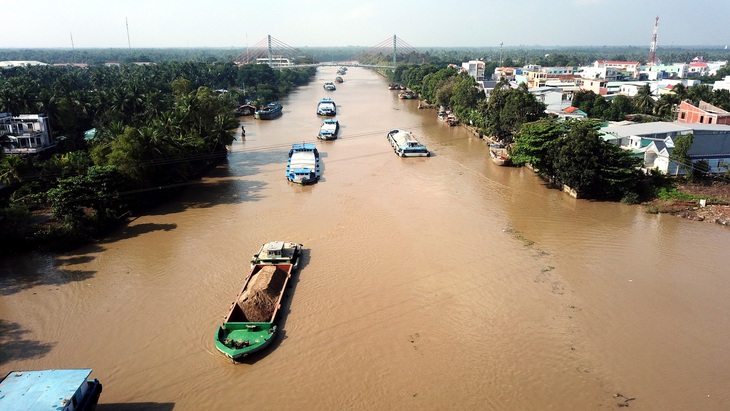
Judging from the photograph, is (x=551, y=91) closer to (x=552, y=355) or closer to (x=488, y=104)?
(x=488, y=104)

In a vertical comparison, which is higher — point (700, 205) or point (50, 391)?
point (700, 205)

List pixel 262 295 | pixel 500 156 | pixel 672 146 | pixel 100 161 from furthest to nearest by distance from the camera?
pixel 500 156
pixel 672 146
pixel 100 161
pixel 262 295

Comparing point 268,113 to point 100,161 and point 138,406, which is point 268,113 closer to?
point 100,161

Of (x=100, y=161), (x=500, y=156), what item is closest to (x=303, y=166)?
(x=100, y=161)

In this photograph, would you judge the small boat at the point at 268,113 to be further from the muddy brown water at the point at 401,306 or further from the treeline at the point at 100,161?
the muddy brown water at the point at 401,306

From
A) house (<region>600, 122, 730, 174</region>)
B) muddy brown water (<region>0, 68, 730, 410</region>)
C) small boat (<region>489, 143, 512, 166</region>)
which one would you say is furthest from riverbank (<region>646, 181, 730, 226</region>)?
small boat (<region>489, 143, 512, 166</region>)

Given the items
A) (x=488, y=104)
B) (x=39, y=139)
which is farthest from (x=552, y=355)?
(x=39, y=139)

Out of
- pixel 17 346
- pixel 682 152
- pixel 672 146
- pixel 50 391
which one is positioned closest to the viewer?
pixel 50 391

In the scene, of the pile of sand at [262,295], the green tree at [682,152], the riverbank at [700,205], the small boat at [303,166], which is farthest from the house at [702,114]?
the pile of sand at [262,295]

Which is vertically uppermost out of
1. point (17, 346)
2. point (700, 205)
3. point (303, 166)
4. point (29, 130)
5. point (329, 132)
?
point (29, 130)
